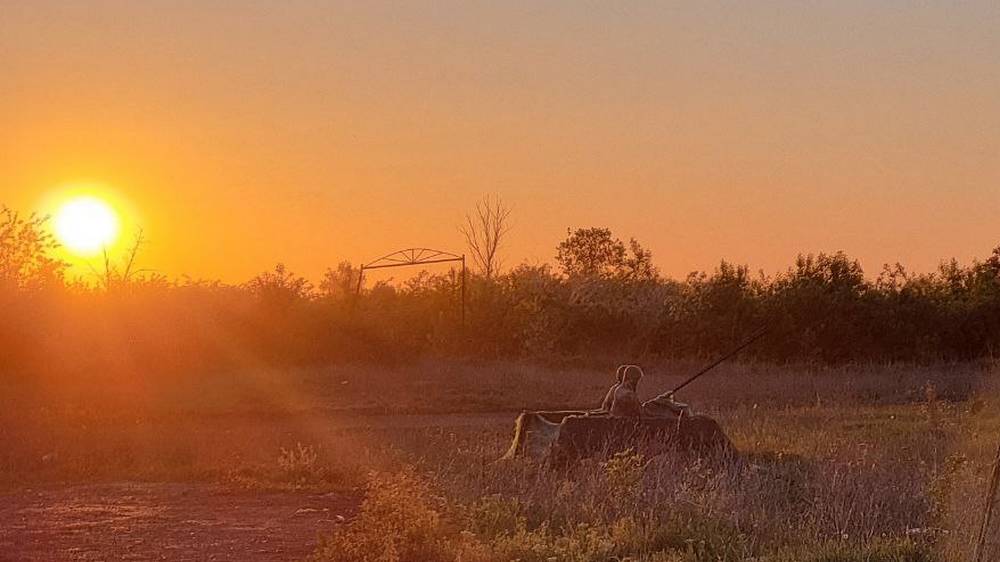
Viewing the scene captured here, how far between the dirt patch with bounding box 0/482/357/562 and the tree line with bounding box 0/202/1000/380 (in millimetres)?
20569

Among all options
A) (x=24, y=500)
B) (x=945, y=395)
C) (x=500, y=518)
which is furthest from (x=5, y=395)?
(x=945, y=395)

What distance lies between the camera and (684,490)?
11.9 meters

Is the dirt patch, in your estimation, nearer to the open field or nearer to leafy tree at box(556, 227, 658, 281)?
the open field

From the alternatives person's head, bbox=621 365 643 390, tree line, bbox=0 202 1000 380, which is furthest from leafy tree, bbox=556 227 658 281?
person's head, bbox=621 365 643 390

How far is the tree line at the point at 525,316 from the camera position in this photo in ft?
130

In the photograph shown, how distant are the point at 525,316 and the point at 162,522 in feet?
103

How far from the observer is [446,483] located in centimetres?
1341

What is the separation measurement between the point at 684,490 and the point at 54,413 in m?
16.1

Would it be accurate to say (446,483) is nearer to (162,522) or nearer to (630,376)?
(162,522)

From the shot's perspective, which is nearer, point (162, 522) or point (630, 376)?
point (162, 522)

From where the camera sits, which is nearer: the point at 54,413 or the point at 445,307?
the point at 54,413

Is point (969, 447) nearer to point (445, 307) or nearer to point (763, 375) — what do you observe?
point (763, 375)

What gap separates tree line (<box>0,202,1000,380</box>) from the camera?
39594 millimetres

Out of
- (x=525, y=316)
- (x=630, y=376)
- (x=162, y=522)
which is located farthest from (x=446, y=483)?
(x=525, y=316)
